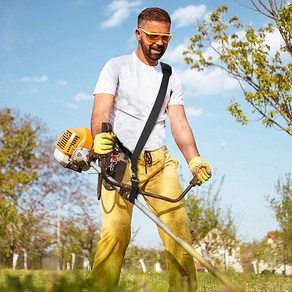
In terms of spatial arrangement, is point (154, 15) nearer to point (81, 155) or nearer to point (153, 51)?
point (153, 51)

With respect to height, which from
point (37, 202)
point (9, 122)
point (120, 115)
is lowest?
point (120, 115)

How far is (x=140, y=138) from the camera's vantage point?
4535 mm

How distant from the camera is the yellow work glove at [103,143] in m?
4.15

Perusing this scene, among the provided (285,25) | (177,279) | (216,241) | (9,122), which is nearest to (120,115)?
(177,279)

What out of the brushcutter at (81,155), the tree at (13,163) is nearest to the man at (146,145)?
the brushcutter at (81,155)

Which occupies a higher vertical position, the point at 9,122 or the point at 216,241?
the point at 9,122

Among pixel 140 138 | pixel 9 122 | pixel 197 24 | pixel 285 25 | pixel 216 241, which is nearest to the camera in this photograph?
pixel 140 138

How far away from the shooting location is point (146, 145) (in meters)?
4.65

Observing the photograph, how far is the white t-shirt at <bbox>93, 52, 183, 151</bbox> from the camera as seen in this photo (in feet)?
15.3

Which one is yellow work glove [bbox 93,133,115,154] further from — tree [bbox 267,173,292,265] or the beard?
tree [bbox 267,173,292,265]

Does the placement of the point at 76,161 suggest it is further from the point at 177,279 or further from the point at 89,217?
the point at 89,217

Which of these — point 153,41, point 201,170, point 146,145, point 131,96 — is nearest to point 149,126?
point 146,145

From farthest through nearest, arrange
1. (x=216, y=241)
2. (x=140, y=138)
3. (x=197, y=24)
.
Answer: (x=216, y=241)
(x=197, y=24)
(x=140, y=138)

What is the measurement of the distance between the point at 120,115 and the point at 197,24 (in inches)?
453
